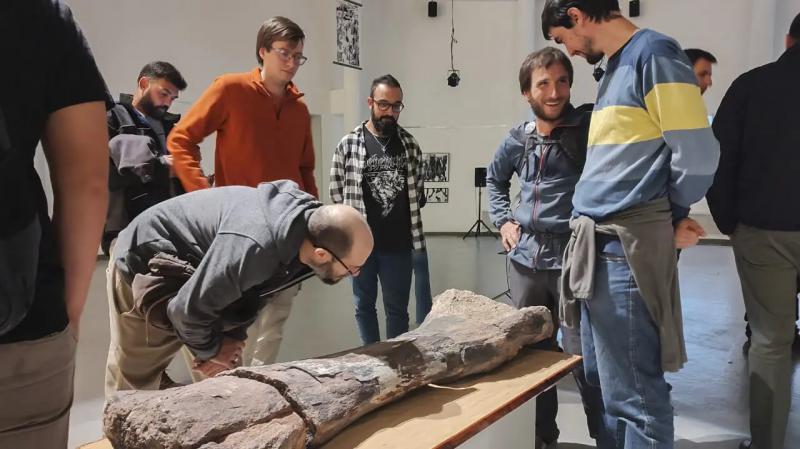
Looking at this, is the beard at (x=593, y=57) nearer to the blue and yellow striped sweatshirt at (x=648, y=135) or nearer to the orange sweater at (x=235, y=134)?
the blue and yellow striped sweatshirt at (x=648, y=135)

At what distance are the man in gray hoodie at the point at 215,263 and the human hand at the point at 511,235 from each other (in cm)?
88

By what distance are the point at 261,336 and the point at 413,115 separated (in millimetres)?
7485

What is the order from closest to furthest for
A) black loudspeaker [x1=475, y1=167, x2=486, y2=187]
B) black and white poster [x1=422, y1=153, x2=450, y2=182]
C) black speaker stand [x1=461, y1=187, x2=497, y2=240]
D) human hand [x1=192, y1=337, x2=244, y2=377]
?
human hand [x1=192, y1=337, x2=244, y2=377]
black loudspeaker [x1=475, y1=167, x2=486, y2=187]
black speaker stand [x1=461, y1=187, x2=497, y2=240]
black and white poster [x1=422, y1=153, x2=450, y2=182]

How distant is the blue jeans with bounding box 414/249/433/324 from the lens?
313 cm

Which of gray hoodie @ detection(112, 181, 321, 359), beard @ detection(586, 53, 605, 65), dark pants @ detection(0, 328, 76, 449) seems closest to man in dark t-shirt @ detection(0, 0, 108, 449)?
dark pants @ detection(0, 328, 76, 449)

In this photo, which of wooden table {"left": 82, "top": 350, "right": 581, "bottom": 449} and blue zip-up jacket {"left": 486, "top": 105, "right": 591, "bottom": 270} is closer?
wooden table {"left": 82, "top": 350, "right": 581, "bottom": 449}

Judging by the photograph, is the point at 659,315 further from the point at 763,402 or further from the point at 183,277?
the point at 183,277

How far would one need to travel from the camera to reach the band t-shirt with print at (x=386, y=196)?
2.98m

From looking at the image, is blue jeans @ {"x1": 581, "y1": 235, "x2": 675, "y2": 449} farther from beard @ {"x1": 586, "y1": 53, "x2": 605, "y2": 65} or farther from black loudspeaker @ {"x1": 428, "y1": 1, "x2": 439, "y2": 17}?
Answer: black loudspeaker @ {"x1": 428, "y1": 1, "x2": 439, "y2": 17}

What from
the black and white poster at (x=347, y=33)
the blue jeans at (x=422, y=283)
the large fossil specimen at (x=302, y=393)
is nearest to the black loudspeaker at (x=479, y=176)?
the black and white poster at (x=347, y=33)

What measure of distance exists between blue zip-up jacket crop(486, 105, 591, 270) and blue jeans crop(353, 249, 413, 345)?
0.76 meters

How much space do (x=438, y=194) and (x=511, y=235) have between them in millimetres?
7178

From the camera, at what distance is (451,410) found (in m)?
1.60

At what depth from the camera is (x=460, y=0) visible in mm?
9148
